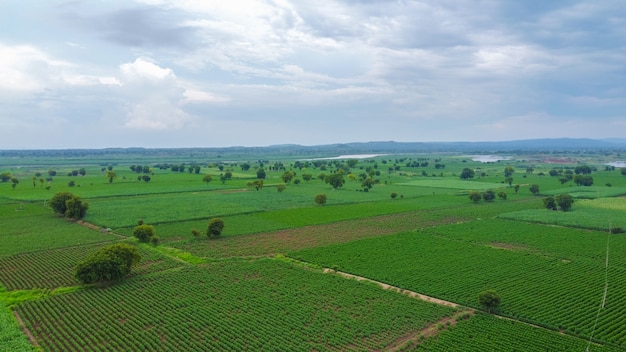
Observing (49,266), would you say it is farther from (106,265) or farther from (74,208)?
(74,208)

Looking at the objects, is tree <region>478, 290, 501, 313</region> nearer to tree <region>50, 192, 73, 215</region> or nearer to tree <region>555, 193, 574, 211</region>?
tree <region>555, 193, 574, 211</region>

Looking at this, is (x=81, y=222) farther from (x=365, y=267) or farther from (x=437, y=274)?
(x=437, y=274)

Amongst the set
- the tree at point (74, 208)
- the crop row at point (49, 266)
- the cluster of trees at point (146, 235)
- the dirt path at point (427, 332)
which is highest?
the tree at point (74, 208)

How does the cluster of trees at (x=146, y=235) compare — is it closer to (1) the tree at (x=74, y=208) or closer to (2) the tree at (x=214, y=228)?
(2) the tree at (x=214, y=228)

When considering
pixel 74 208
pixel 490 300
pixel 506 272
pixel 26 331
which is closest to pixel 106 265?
pixel 26 331

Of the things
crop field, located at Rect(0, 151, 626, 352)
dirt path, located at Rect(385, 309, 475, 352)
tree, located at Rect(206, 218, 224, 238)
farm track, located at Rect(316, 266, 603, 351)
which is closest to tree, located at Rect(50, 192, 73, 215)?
crop field, located at Rect(0, 151, 626, 352)

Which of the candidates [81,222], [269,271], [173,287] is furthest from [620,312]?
[81,222]

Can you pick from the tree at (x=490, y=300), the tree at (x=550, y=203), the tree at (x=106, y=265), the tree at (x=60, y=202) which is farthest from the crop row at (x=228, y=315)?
the tree at (x=550, y=203)
